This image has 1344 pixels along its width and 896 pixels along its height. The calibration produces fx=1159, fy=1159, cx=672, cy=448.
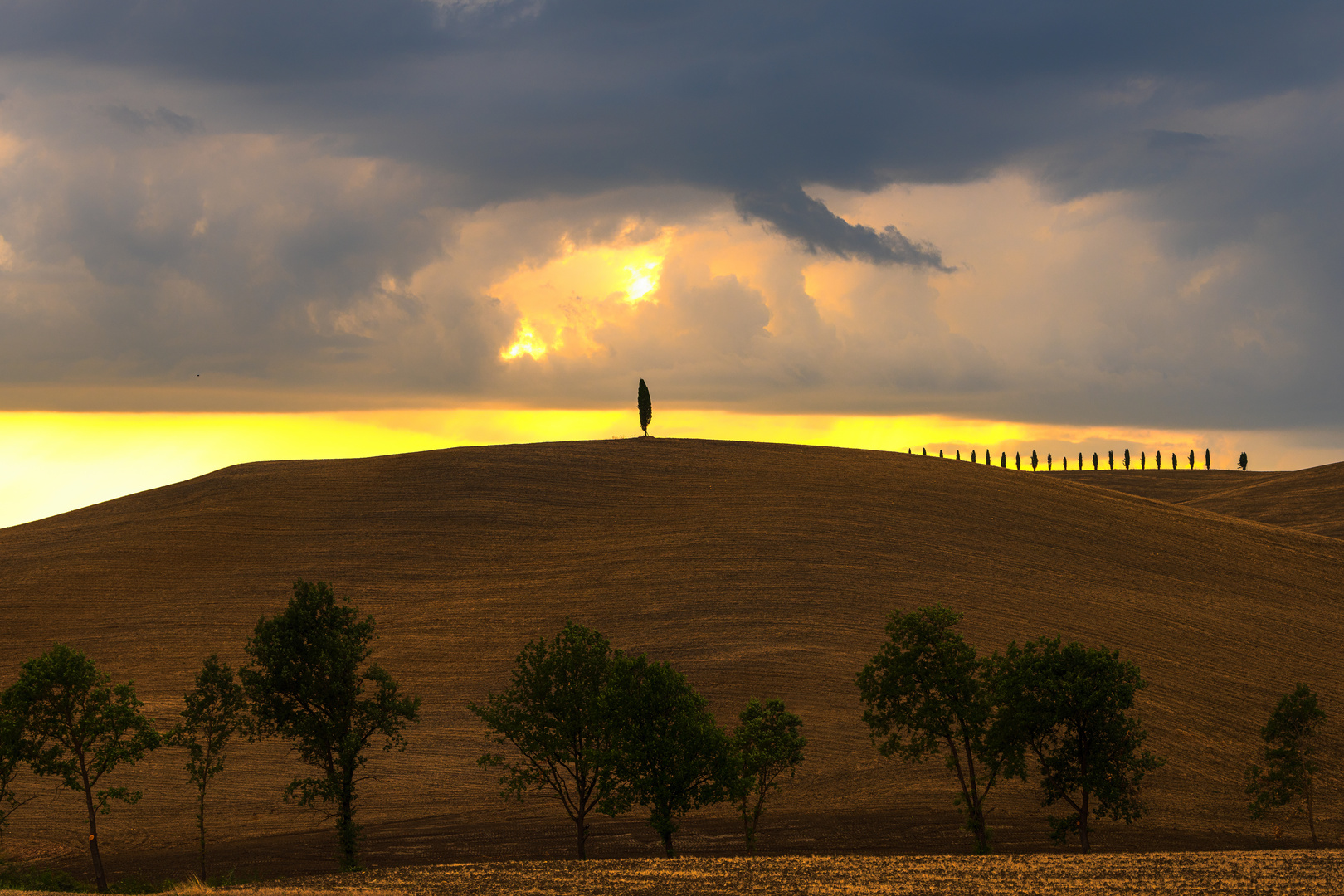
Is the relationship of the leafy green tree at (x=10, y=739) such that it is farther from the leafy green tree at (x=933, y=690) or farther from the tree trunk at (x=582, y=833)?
the leafy green tree at (x=933, y=690)

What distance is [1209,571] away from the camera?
323 feet

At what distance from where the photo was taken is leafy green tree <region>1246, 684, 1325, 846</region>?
180 feet

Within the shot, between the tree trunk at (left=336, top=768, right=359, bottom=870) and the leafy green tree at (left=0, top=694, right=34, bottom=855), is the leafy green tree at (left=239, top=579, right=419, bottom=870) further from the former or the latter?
the leafy green tree at (left=0, top=694, right=34, bottom=855)

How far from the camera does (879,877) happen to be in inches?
1204

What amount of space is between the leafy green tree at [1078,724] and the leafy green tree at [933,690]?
1.16 meters

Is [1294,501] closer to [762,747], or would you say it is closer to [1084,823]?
[1084,823]

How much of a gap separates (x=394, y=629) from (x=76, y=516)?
176ft

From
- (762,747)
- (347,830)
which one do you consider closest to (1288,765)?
(762,747)

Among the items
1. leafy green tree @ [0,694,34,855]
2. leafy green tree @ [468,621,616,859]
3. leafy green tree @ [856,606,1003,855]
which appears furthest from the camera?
leafy green tree @ [856,606,1003,855]

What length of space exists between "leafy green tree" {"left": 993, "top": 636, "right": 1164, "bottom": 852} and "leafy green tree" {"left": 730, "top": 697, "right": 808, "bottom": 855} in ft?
29.4

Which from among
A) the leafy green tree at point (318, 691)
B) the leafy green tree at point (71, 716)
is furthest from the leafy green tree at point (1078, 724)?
the leafy green tree at point (71, 716)

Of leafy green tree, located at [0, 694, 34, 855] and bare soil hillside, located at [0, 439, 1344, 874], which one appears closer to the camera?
leafy green tree, located at [0, 694, 34, 855]

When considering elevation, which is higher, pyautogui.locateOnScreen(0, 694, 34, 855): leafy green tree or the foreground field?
pyautogui.locateOnScreen(0, 694, 34, 855): leafy green tree

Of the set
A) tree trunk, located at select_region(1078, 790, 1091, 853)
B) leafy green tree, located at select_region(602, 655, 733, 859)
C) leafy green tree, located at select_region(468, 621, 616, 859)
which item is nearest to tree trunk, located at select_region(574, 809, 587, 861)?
leafy green tree, located at select_region(468, 621, 616, 859)
